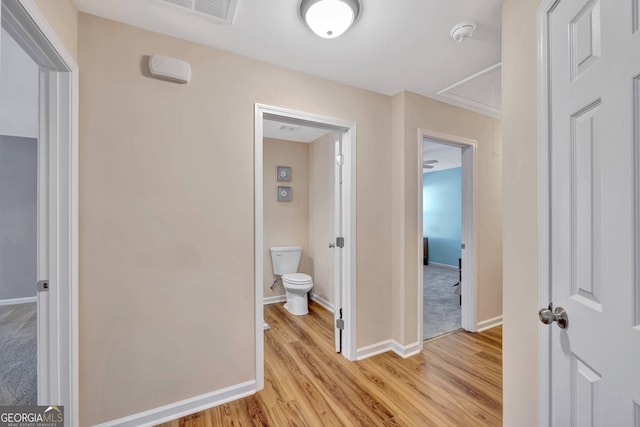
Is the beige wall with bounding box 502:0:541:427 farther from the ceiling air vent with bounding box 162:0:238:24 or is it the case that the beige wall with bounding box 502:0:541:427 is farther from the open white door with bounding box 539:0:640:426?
the ceiling air vent with bounding box 162:0:238:24

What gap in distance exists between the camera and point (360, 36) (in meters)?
1.64

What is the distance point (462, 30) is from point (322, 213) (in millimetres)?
2531

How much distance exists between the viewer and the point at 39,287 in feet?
4.17

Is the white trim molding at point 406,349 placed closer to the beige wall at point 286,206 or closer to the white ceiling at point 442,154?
the beige wall at point 286,206

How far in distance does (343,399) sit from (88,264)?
5.87 feet

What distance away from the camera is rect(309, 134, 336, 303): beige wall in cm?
350

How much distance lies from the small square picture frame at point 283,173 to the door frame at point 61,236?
2517 mm

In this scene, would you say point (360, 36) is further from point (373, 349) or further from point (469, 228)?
point (373, 349)

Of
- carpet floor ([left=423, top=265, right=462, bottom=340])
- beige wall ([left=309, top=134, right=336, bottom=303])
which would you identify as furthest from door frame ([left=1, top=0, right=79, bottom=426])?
Answer: carpet floor ([left=423, top=265, right=462, bottom=340])

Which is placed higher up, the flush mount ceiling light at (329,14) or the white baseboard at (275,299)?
the flush mount ceiling light at (329,14)

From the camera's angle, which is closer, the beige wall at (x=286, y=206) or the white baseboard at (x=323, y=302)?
the white baseboard at (x=323, y=302)

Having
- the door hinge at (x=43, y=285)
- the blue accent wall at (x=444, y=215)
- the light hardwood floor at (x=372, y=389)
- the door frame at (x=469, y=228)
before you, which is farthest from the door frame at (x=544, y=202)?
the blue accent wall at (x=444, y=215)

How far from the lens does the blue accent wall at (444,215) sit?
655cm

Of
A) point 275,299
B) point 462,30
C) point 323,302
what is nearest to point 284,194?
point 275,299
